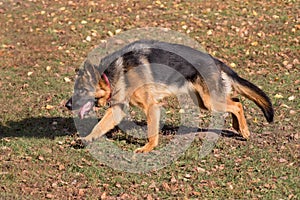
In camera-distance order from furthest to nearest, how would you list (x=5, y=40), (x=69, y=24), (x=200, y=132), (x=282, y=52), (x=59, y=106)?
(x=69, y=24) < (x=5, y=40) < (x=282, y=52) < (x=59, y=106) < (x=200, y=132)

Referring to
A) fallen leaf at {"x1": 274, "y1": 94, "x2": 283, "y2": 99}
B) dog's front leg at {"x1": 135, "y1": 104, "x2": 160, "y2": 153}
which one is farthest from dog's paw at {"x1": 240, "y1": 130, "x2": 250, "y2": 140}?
fallen leaf at {"x1": 274, "y1": 94, "x2": 283, "y2": 99}

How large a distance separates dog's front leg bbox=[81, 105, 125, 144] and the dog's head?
0.94 feet

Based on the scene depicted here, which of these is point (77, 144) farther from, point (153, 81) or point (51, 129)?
point (153, 81)

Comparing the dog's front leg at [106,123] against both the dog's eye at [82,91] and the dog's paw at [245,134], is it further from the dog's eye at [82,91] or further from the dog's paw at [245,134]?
the dog's paw at [245,134]

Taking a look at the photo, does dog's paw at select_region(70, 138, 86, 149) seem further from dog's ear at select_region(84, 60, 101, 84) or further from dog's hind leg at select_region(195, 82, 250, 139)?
dog's hind leg at select_region(195, 82, 250, 139)

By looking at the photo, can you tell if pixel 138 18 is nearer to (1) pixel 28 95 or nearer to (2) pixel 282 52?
(2) pixel 282 52

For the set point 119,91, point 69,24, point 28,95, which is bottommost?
point 69,24

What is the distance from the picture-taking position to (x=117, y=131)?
8883 millimetres

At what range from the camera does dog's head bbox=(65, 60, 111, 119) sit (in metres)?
7.80

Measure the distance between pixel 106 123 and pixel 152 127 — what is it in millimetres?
722

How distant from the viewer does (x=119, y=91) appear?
7.96 m

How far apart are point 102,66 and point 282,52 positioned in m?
6.44

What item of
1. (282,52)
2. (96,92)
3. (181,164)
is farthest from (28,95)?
(282,52)

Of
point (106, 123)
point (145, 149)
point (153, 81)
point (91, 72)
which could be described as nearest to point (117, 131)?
point (106, 123)
